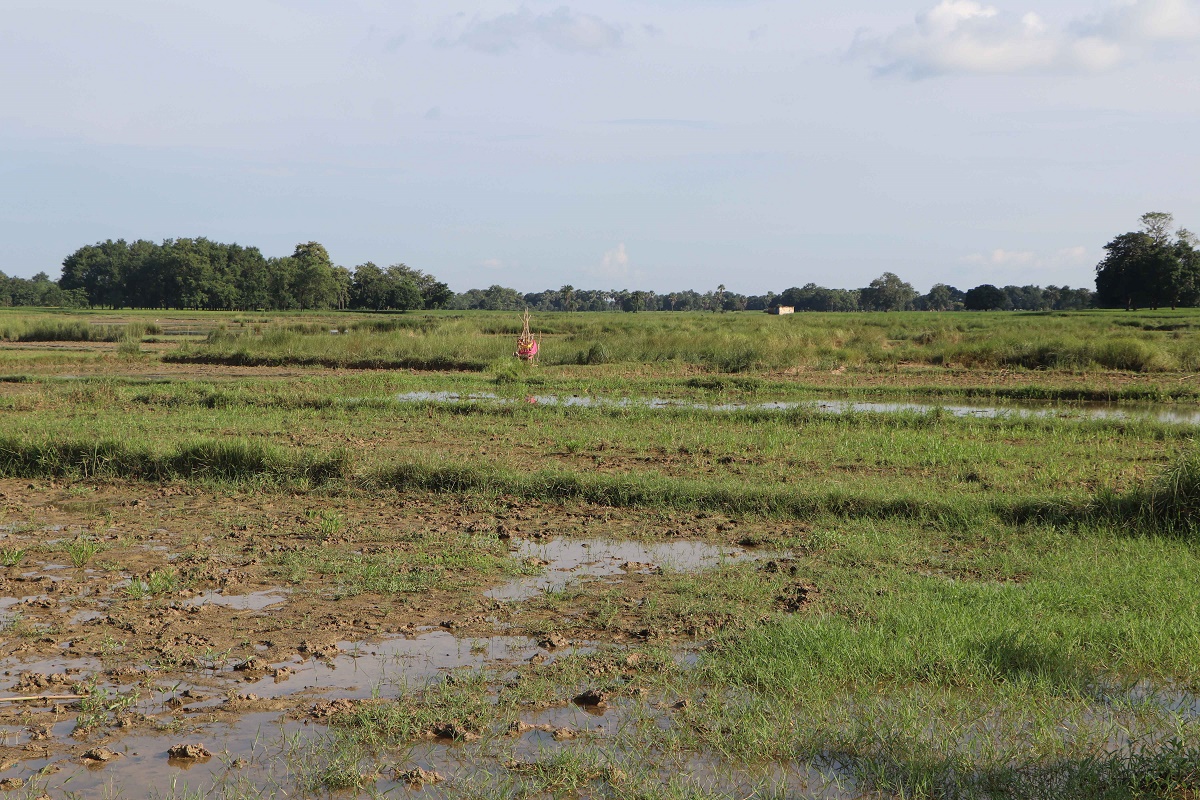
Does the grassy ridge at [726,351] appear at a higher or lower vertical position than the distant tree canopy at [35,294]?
lower

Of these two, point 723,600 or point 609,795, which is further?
point 723,600

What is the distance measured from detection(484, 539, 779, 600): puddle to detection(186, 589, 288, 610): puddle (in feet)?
4.42

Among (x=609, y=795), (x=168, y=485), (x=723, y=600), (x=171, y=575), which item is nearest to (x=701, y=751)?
(x=609, y=795)

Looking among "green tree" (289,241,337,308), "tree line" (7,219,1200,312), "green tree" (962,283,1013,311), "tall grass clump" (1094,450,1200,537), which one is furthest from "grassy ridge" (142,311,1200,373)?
"green tree" (962,283,1013,311)

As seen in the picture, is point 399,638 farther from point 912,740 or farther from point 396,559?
point 912,740

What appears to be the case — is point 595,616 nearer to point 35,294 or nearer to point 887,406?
point 887,406

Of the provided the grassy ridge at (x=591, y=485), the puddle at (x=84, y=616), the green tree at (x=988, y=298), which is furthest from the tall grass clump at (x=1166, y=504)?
the green tree at (x=988, y=298)

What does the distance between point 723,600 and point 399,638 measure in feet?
6.52

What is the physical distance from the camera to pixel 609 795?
349 cm

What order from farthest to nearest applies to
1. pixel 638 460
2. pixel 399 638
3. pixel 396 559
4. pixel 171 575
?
1. pixel 638 460
2. pixel 396 559
3. pixel 171 575
4. pixel 399 638

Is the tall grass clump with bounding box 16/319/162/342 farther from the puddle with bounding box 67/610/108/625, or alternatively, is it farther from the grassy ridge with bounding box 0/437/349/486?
the puddle with bounding box 67/610/108/625

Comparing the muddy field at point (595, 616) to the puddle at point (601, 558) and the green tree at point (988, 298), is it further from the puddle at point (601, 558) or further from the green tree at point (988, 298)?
the green tree at point (988, 298)

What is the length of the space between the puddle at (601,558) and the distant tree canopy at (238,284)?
76.2m

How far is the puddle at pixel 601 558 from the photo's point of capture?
20.2ft
